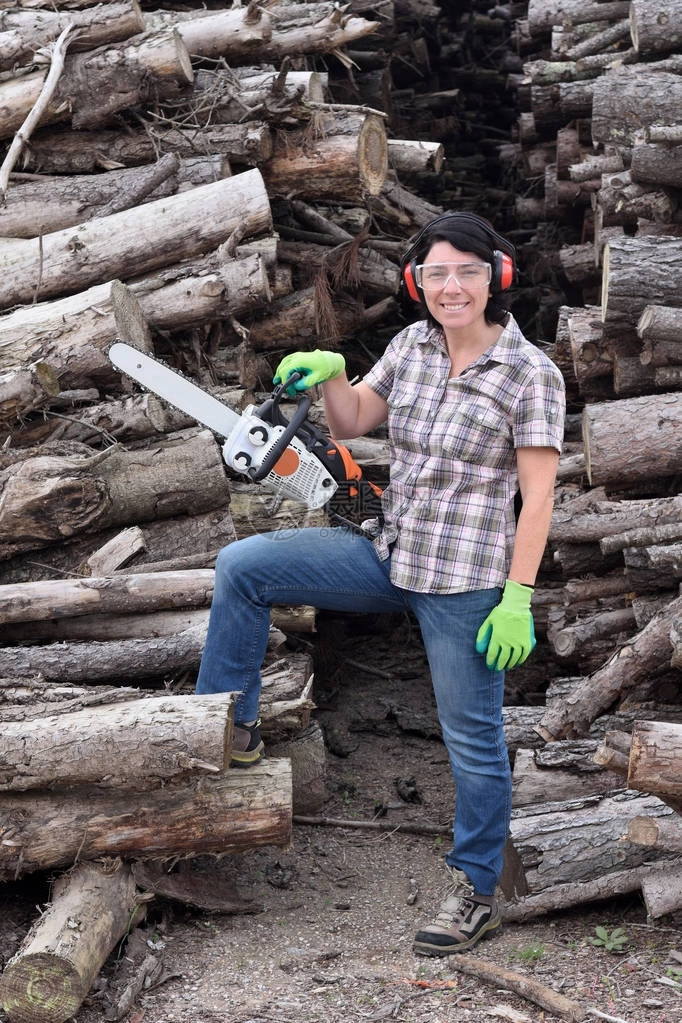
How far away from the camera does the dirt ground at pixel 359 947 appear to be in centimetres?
336

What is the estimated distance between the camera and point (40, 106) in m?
6.48

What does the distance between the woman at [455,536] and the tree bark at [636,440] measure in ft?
6.29

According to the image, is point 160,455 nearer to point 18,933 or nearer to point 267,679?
point 267,679

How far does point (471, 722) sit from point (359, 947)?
39.1 inches

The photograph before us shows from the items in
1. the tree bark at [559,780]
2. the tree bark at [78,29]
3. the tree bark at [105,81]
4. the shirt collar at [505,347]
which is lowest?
the tree bark at [559,780]

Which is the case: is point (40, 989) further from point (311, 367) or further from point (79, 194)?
point (79, 194)

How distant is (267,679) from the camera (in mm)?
4707

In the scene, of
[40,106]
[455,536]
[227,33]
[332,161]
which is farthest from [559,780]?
[227,33]

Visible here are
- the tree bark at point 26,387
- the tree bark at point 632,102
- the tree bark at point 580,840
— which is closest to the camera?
the tree bark at point 580,840

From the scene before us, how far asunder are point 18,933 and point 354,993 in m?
1.22

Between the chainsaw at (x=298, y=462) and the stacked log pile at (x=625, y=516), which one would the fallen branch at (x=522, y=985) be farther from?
the chainsaw at (x=298, y=462)

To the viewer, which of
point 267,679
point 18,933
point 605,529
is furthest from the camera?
point 605,529

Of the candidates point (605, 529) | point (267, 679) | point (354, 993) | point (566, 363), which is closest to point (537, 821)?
point (354, 993)

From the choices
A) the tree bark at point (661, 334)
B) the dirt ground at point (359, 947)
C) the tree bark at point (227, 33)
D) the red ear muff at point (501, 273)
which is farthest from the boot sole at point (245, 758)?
the tree bark at point (227, 33)
